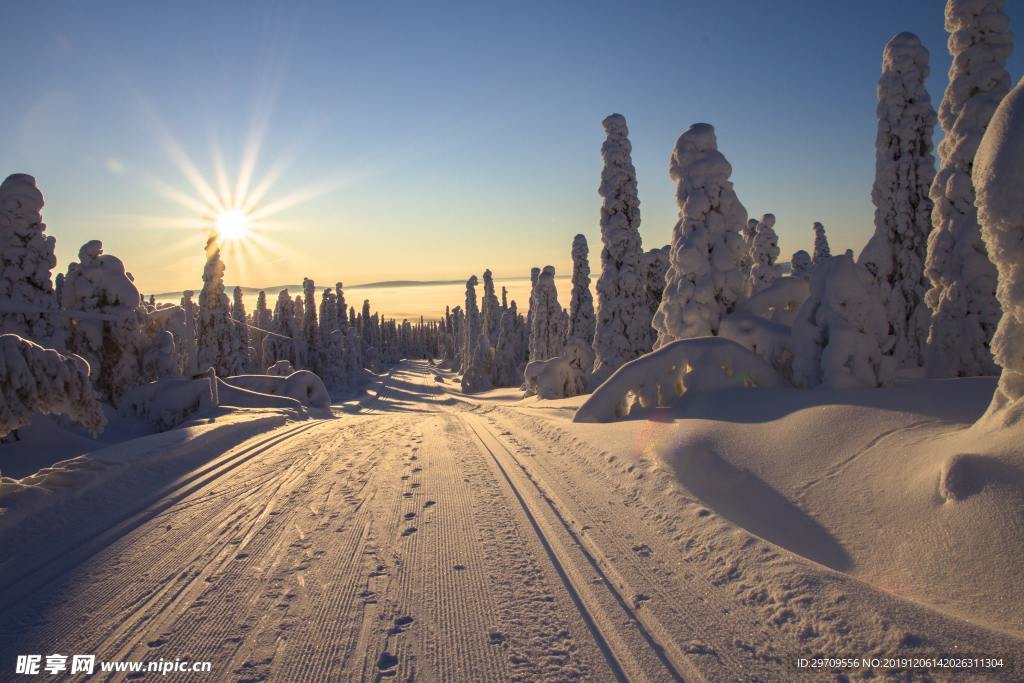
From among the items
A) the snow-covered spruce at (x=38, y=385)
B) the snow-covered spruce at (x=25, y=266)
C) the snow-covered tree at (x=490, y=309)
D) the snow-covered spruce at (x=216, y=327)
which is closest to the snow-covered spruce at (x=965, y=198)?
the snow-covered spruce at (x=38, y=385)

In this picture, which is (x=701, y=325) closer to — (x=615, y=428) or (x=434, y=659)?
(x=615, y=428)

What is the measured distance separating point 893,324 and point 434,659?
2043cm

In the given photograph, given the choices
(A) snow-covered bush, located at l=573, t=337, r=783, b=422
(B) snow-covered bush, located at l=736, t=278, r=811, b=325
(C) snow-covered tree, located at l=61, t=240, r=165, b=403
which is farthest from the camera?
(C) snow-covered tree, located at l=61, t=240, r=165, b=403

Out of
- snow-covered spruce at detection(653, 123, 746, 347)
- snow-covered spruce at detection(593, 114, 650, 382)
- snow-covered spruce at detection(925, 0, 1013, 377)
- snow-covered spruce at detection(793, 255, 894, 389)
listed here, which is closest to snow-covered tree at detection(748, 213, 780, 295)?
snow-covered spruce at detection(593, 114, 650, 382)

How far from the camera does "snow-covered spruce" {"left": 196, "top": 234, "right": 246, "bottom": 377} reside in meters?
39.1

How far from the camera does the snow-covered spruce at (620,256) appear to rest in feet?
82.3

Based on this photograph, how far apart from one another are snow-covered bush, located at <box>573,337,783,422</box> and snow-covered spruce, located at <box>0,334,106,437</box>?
9.30 metres

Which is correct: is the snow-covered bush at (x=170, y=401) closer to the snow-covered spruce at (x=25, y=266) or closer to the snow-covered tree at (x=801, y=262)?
the snow-covered spruce at (x=25, y=266)

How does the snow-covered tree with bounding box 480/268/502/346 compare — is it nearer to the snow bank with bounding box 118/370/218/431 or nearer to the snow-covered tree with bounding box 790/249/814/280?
the snow-covered tree with bounding box 790/249/814/280

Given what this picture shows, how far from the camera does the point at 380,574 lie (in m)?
4.46

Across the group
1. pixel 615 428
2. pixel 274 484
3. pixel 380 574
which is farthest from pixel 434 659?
pixel 615 428

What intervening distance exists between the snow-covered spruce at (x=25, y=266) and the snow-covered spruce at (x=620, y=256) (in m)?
22.3

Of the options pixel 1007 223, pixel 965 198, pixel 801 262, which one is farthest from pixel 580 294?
pixel 1007 223

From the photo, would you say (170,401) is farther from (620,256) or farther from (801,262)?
(801,262)
